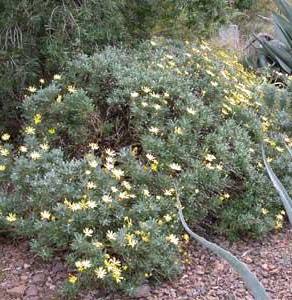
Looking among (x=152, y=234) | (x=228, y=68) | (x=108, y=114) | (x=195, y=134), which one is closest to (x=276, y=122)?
(x=228, y=68)

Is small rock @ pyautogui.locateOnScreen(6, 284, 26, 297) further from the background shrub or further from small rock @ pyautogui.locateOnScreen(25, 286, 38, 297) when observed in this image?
the background shrub

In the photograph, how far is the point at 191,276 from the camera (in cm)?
309

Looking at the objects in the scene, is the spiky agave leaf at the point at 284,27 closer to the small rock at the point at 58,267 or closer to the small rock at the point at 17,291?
the small rock at the point at 58,267

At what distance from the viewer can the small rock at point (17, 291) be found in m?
2.89

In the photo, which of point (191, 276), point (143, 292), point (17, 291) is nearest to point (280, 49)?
point (191, 276)

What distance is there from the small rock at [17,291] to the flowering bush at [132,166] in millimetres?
191

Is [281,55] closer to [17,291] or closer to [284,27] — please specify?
[284,27]

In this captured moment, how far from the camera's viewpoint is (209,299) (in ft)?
9.57

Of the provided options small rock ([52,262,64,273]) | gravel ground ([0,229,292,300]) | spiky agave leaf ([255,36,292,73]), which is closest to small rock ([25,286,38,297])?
gravel ground ([0,229,292,300])

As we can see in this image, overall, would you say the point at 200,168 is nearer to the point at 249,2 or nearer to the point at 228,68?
the point at 228,68

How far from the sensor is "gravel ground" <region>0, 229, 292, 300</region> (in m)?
2.90

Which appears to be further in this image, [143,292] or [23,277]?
[23,277]

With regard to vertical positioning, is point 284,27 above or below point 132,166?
above

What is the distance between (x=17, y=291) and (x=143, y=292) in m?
0.62
